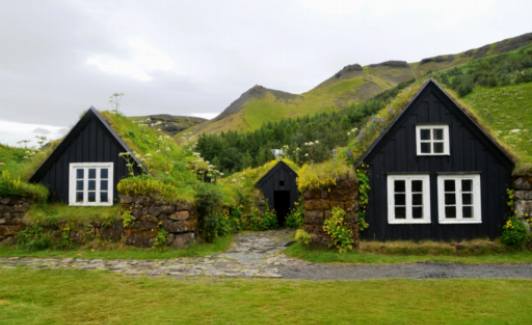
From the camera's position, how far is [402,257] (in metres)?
13.3

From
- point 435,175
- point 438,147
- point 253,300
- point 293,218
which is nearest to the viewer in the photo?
point 253,300

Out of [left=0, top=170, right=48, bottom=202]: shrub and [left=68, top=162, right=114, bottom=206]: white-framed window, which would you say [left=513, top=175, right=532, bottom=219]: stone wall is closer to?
[left=68, top=162, right=114, bottom=206]: white-framed window

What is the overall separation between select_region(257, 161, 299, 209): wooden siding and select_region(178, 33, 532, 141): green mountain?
7776cm

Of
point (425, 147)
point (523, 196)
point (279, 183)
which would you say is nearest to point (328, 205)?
point (425, 147)

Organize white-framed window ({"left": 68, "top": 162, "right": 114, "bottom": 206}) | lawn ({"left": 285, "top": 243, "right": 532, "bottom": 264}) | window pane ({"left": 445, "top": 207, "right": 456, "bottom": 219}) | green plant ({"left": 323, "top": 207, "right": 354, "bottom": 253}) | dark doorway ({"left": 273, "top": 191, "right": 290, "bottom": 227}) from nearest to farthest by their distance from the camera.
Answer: lawn ({"left": 285, "top": 243, "right": 532, "bottom": 264})
green plant ({"left": 323, "top": 207, "right": 354, "bottom": 253})
window pane ({"left": 445, "top": 207, "right": 456, "bottom": 219})
white-framed window ({"left": 68, "top": 162, "right": 114, "bottom": 206})
dark doorway ({"left": 273, "top": 191, "right": 290, "bottom": 227})

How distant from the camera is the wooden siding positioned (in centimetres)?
2384

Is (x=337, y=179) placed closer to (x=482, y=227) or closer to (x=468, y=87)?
(x=482, y=227)

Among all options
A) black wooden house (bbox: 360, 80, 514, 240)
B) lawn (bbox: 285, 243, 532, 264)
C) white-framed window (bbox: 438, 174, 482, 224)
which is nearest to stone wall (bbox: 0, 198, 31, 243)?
lawn (bbox: 285, 243, 532, 264)

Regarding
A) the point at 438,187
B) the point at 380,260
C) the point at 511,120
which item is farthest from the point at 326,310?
the point at 511,120

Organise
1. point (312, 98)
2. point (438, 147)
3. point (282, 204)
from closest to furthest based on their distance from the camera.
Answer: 1. point (438, 147)
2. point (282, 204)
3. point (312, 98)

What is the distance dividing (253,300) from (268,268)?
147 inches

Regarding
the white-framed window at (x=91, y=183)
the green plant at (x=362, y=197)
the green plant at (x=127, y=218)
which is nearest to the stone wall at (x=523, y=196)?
the green plant at (x=362, y=197)

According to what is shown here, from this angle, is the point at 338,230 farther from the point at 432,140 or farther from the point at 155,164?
the point at 155,164

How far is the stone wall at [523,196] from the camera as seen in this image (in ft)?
45.5
